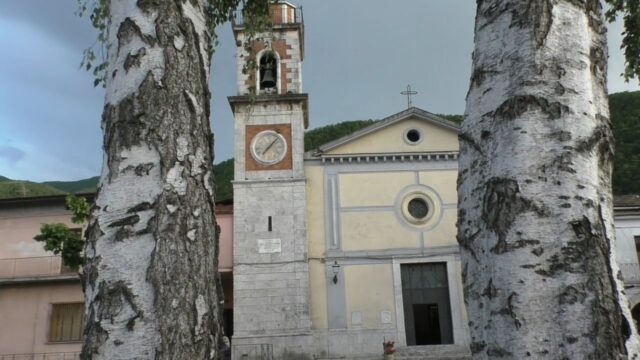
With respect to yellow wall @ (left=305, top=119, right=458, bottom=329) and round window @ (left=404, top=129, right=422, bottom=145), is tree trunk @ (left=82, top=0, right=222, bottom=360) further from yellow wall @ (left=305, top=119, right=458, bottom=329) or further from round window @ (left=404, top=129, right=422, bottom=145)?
round window @ (left=404, top=129, right=422, bottom=145)

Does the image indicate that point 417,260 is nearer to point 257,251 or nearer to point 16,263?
point 257,251

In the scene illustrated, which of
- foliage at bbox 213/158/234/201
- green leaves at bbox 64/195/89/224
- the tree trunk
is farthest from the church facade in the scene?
the tree trunk

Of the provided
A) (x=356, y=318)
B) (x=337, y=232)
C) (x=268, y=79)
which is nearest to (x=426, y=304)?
(x=356, y=318)

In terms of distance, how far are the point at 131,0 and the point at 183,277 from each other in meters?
1.23

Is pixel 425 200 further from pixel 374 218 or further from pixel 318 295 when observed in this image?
pixel 318 295

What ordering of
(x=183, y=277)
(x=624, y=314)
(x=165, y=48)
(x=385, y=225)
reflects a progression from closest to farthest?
(x=624, y=314)
(x=183, y=277)
(x=165, y=48)
(x=385, y=225)

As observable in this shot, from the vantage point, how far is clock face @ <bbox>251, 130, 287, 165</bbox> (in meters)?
20.5

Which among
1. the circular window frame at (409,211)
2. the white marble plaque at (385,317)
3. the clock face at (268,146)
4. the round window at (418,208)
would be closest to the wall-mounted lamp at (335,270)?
the white marble plaque at (385,317)

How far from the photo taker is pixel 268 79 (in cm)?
2094

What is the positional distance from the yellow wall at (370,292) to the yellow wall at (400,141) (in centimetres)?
424

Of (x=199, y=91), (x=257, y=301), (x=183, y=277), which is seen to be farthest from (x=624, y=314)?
(x=257, y=301)

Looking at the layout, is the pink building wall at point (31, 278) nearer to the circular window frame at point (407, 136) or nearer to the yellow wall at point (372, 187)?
the yellow wall at point (372, 187)

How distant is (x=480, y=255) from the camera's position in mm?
1822

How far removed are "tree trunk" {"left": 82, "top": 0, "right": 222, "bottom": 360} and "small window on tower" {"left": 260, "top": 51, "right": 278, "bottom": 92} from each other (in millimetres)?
18569
